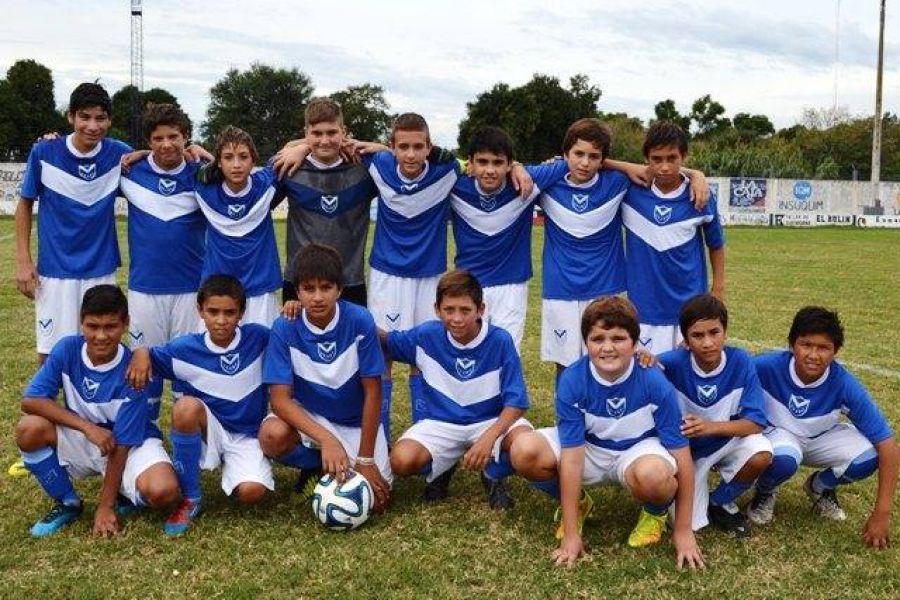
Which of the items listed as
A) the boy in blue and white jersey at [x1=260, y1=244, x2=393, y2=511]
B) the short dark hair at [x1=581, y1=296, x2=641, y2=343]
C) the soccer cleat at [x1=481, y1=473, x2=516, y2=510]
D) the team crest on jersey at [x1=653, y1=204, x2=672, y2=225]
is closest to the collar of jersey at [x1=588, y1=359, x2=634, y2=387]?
the short dark hair at [x1=581, y1=296, x2=641, y2=343]

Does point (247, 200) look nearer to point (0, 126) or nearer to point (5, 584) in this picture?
point (5, 584)

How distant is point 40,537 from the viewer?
329cm

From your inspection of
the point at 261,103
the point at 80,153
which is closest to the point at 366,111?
the point at 261,103

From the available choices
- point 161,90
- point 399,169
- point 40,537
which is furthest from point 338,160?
point 161,90

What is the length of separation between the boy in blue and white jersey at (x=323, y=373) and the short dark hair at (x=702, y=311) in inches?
48.4

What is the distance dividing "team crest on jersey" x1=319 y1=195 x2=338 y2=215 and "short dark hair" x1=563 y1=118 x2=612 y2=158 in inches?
45.2

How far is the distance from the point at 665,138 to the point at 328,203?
162 cm

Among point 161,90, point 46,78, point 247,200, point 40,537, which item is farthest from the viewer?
point 161,90

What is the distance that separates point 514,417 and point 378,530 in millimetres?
704

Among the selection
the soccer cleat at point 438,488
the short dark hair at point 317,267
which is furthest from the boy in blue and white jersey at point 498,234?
the short dark hair at point 317,267

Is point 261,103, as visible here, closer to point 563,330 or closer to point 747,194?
point 747,194

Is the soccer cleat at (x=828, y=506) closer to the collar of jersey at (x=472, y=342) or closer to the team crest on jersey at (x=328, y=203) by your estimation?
the collar of jersey at (x=472, y=342)

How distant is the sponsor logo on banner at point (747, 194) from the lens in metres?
26.3

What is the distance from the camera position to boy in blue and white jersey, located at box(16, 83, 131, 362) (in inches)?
164
